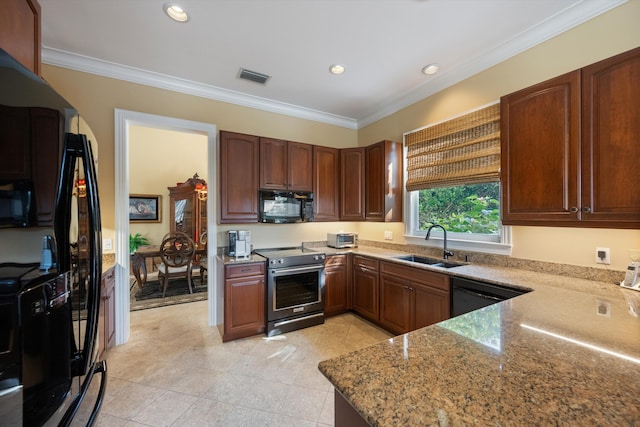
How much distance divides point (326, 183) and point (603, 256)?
9.05 ft

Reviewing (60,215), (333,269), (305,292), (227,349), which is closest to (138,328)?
(227,349)

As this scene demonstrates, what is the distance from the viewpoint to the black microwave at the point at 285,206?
3170 mm

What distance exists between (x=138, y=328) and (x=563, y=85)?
458 centimetres

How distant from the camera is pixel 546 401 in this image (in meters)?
0.64

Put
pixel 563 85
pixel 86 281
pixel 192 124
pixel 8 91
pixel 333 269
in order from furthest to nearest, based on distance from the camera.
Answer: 1. pixel 333 269
2. pixel 192 124
3. pixel 563 85
4. pixel 86 281
5. pixel 8 91

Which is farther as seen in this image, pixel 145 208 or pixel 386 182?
pixel 145 208

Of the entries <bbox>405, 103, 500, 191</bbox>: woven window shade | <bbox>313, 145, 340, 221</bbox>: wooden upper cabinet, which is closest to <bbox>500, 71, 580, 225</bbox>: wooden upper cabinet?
<bbox>405, 103, 500, 191</bbox>: woven window shade

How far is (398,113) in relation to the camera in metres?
3.52

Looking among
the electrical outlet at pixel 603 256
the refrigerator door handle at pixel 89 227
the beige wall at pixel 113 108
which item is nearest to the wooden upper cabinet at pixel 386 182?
the beige wall at pixel 113 108

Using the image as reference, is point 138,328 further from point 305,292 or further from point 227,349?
point 305,292

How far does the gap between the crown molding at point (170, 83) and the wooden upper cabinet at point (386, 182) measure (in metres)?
1.12

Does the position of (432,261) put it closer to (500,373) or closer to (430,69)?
(430,69)

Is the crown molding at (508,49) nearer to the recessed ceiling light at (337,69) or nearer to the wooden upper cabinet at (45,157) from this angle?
the recessed ceiling light at (337,69)

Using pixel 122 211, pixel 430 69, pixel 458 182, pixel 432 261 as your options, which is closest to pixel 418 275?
pixel 432 261
